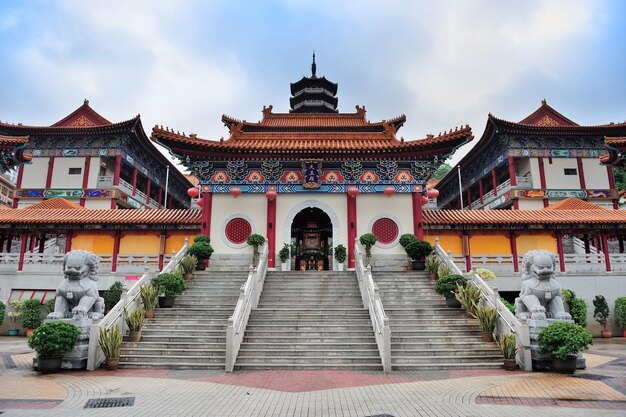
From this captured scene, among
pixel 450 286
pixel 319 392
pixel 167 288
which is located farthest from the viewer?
pixel 167 288

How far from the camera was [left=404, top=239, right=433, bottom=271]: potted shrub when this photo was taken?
16453 millimetres

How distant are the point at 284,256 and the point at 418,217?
6450 millimetres

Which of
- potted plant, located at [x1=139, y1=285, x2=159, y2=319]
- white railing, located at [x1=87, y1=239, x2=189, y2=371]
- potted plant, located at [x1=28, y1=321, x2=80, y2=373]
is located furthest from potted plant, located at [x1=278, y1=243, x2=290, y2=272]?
potted plant, located at [x1=28, y1=321, x2=80, y2=373]

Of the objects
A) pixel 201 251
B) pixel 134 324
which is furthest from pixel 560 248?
pixel 134 324

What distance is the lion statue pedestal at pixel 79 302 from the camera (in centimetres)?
952

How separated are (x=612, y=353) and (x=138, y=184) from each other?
35231mm

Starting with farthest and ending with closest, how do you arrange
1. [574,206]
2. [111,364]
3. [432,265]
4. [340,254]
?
[574,206] < [340,254] < [432,265] < [111,364]

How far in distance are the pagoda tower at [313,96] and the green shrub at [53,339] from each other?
2339 cm

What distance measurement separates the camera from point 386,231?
18.7m

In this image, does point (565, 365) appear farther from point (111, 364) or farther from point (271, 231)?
point (271, 231)

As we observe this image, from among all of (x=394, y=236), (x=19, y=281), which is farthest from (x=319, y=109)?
(x=19, y=281)

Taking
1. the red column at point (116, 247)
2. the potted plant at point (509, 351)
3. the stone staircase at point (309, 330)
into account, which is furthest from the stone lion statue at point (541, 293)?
the red column at point (116, 247)

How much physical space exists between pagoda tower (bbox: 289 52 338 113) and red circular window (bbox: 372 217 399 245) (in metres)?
13.9

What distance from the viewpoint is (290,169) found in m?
19.3
